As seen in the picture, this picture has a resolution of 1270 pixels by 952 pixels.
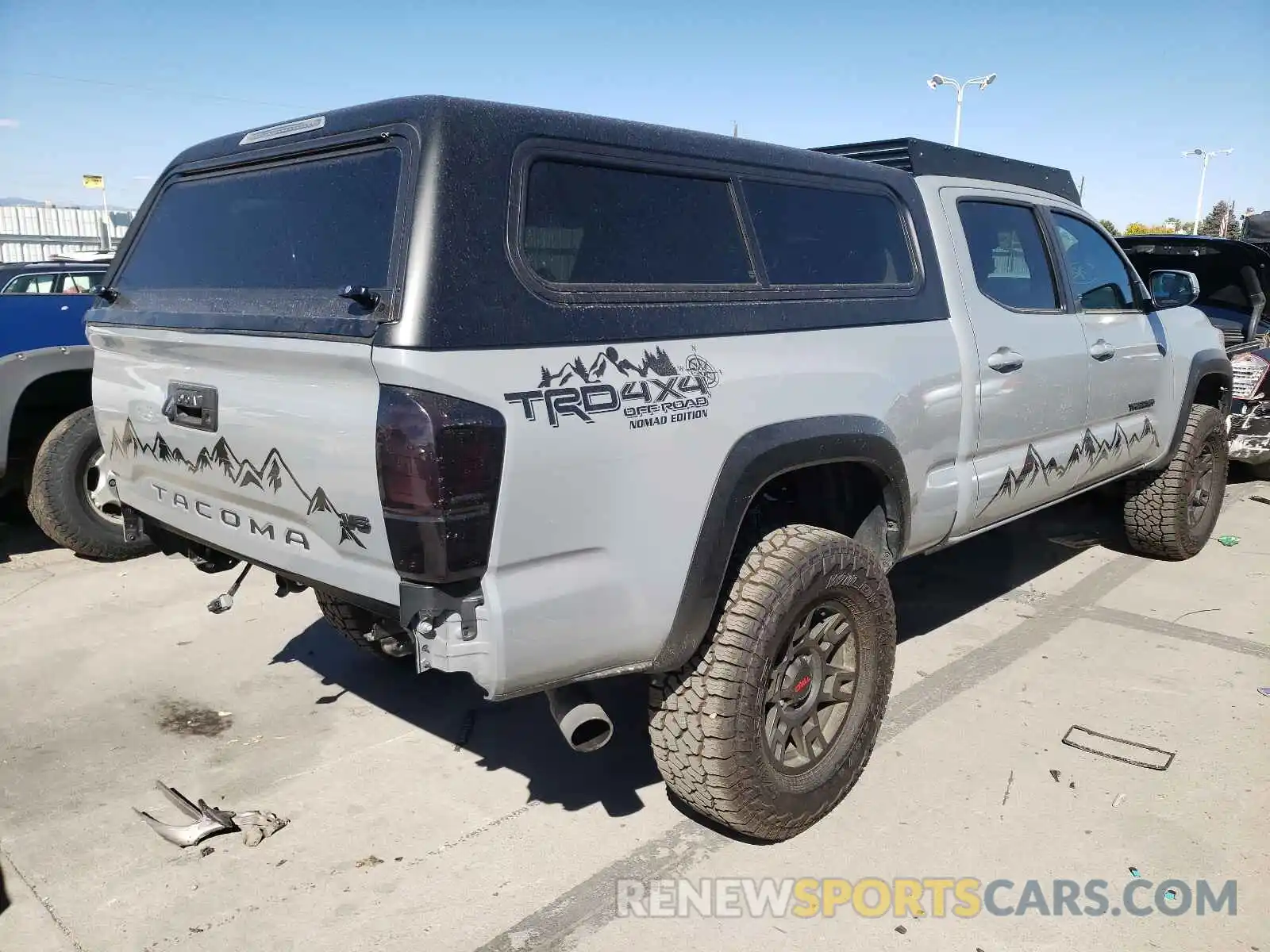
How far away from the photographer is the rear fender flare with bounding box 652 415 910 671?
249cm

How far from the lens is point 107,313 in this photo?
307 centimetres

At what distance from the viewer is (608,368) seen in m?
2.32

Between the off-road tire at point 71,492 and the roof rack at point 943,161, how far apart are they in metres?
4.27

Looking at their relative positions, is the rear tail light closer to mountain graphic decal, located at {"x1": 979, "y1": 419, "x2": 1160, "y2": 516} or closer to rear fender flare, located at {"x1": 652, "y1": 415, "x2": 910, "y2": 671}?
rear fender flare, located at {"x1": 652, "y1": 415, "x2": 910, "y2": 671}

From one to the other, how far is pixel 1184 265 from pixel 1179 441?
115 inches

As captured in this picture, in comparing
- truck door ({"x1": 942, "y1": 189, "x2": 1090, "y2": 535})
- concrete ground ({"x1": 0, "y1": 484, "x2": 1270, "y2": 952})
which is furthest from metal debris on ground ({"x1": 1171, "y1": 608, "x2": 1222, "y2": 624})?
Answer: truck door ({"x1": 942, "y1": 189, "x2": 1090, "y2": 535})

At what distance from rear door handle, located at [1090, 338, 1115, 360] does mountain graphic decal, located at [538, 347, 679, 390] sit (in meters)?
2.66

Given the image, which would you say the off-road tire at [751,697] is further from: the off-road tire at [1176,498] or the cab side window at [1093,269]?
the off-road tire at [1176,498]

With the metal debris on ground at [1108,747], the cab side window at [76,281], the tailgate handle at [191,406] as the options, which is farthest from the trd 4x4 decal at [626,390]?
the cab side window at [76,281]

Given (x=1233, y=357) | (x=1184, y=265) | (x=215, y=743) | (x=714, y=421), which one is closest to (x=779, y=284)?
(x=714, y=421)

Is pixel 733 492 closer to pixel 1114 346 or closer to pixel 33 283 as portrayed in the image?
pixel 1114 346

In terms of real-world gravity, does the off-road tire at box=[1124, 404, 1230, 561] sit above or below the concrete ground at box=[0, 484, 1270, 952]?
above

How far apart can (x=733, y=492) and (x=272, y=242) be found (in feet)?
4.78

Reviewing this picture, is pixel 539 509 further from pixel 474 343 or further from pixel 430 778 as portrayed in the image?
pixel 430 778
